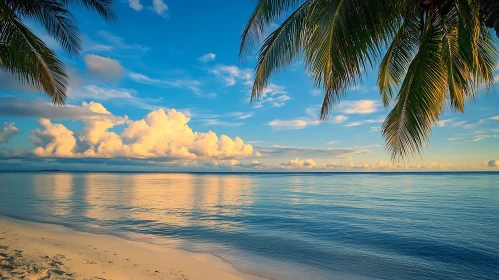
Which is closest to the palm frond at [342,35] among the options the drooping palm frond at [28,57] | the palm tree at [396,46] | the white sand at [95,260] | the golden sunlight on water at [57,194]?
the palm tree at [396,46]

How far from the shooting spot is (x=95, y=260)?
719cm

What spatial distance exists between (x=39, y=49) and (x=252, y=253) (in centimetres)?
967

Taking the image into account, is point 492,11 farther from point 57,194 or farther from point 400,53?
point 57,194

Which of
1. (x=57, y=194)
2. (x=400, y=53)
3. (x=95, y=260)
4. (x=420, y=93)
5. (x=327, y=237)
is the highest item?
(x=400, y=53)

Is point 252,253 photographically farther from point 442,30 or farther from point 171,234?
point 442,30

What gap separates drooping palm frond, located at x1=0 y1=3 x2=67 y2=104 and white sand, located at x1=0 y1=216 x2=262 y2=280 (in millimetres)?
4834

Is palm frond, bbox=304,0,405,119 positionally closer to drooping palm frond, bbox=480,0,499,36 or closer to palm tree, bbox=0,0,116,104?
drooping palm frond, bbox=480,0,499,36

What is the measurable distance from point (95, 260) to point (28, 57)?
6673 mm

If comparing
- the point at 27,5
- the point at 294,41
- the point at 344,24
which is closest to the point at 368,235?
the point at 294,41

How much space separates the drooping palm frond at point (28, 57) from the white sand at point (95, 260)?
190 inches

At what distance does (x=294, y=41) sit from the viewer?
639cm

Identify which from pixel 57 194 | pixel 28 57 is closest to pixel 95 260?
pixel 28 57

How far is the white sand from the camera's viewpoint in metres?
6.01

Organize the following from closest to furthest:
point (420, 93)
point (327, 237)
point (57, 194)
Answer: point (420, 93)
point (327, 237)
point (57, 194)
